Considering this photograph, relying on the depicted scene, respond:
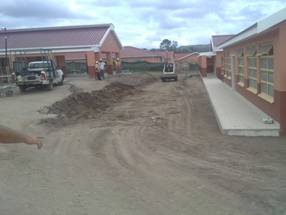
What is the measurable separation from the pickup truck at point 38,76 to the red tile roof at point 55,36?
44.5 feet

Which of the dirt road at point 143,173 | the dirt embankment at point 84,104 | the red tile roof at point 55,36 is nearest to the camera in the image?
the dirt road at point 143,173

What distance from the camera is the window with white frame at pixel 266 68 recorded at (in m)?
15.9

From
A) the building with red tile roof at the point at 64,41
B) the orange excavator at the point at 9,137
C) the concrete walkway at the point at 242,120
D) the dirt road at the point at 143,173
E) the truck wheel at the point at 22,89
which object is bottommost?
the dirt road at the point at 143,173

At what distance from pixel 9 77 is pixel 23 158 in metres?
23.3

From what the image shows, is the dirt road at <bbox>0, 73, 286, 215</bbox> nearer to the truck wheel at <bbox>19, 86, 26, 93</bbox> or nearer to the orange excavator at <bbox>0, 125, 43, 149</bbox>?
the orange excavator at <bbox>0, 125, 43, 149</bbox>

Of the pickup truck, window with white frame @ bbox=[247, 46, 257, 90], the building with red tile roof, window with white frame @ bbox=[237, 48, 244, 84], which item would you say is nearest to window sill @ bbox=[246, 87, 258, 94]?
window with white frame @ bbox=[247, 46, 257, 90]

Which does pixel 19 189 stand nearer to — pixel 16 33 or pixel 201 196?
pixel 201 196

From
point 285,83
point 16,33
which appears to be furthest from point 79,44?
point 285,83

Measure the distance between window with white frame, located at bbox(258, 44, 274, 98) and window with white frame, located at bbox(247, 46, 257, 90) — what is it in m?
1.70

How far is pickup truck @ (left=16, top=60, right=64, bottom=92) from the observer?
2991cm

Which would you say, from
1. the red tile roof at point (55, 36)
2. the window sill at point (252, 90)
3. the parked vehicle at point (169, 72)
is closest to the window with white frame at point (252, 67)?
the window sill at point (252, 90)

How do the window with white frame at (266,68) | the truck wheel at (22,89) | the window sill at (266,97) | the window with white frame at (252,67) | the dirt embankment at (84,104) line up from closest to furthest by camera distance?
1. the window sill at (266,97)
2. the window with white frame at (266,68)
3. the dirt embankment at (84,104)
4. the window with white frame at (252,67)
5. the truck wheel at (22,89)

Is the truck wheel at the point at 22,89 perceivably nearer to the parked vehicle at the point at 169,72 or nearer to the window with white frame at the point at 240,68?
the window with white frame at the point at 240,68

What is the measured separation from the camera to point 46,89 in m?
31.6
